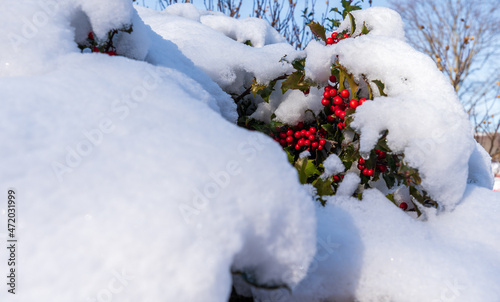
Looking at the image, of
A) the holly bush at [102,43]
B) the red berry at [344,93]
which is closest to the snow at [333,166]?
the red berry at [344,93]

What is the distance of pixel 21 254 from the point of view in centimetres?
58

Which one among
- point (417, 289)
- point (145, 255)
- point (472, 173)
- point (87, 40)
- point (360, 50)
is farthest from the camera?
point (472, 173)

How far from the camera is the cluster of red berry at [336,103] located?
1.27 m

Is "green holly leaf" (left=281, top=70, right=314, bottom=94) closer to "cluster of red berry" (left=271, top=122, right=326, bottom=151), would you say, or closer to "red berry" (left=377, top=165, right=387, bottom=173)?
"cluster of red berry" (left=271, top=122, right=326, bottom=151)

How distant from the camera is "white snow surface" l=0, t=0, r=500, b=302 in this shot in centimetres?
55

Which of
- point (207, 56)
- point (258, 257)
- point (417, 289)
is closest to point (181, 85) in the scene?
point (258, 257)

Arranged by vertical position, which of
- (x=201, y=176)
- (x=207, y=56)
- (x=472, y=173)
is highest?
(x=201, y=176)

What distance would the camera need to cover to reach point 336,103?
4.29ft

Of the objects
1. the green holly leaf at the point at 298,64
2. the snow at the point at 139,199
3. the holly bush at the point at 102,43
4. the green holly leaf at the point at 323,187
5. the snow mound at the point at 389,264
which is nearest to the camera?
the snow at the point at 139,199

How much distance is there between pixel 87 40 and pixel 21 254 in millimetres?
667

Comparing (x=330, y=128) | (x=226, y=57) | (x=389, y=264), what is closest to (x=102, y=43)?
(x=226, y=57)

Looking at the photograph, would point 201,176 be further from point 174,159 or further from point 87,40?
point 87,40

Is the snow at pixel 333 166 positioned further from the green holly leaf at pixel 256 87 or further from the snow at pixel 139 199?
the snow at pixel 139 199

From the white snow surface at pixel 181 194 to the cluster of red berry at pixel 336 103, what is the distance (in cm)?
15
